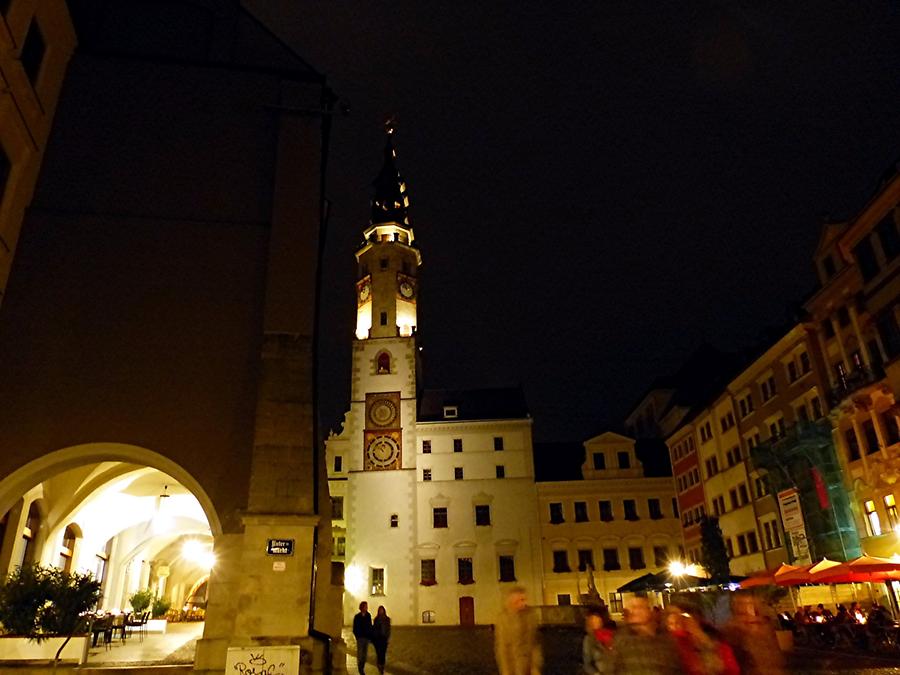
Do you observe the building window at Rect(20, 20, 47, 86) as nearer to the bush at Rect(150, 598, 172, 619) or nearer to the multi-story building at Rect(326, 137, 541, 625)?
the bush at Rect(150, 598, 172, 619)

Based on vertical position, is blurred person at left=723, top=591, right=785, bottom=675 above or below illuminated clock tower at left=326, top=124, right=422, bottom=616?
below

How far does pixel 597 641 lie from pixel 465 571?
126ft

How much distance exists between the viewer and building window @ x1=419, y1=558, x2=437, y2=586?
44.3 m

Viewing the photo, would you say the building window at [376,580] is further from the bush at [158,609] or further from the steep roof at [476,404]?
the bush at [158,609]

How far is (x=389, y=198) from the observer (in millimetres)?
61281

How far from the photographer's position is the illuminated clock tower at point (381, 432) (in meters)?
44.9

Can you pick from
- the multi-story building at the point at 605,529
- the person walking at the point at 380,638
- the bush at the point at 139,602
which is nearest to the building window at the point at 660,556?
the multi-story building at the point at 605,529

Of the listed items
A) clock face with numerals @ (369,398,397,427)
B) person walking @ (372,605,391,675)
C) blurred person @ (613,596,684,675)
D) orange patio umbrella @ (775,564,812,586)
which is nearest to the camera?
blurred person @ (613,596,684,675)

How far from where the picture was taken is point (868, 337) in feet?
80.4

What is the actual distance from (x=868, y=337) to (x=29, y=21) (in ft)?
88.6

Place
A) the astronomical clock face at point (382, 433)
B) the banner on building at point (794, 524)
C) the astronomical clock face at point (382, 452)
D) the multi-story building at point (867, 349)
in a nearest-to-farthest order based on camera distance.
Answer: the multi-story building at point (867, 349) → the banner on building at point (794, 524) → the astronomical clock face at point (382, 452) → the astronomical clock face at point (382, 433)

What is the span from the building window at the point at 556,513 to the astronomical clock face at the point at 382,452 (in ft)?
37.1

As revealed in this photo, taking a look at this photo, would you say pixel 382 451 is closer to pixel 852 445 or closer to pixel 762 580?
pixel 852 445

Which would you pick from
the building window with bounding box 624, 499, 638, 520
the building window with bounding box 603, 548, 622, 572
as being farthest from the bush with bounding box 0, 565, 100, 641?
the building window with bounding box 624, 499, 638, 520
